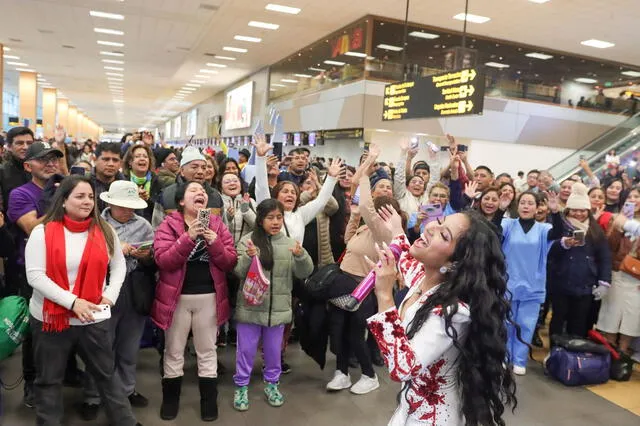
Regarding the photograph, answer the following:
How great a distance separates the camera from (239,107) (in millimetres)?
22156

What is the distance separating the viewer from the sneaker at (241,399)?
378cm

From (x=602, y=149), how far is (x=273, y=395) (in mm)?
13295

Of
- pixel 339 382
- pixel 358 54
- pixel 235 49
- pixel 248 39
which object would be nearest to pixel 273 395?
pixel 339 382

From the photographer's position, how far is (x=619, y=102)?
51.3ft

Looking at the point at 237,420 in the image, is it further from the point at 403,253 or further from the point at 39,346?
the point at 403,253

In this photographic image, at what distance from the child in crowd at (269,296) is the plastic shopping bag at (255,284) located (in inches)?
4.0

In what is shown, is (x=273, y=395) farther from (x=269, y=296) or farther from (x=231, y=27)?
(x=231, y=27)

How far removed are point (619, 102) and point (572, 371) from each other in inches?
548

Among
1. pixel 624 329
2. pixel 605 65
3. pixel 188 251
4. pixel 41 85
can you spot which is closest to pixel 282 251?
pixel 188 251

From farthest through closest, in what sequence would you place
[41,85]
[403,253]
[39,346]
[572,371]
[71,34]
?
[41,85] < [71,34] < [572,371] < [39,346] < [403,253]

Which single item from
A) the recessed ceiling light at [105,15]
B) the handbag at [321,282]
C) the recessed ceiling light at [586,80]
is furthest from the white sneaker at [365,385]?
the recessed ceiling light at [586,80]

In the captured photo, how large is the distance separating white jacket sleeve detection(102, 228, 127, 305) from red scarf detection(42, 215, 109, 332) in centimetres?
7

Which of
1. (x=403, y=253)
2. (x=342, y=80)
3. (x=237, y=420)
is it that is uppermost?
(x=342, y=80)

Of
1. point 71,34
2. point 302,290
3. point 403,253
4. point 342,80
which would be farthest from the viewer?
point 71,34
